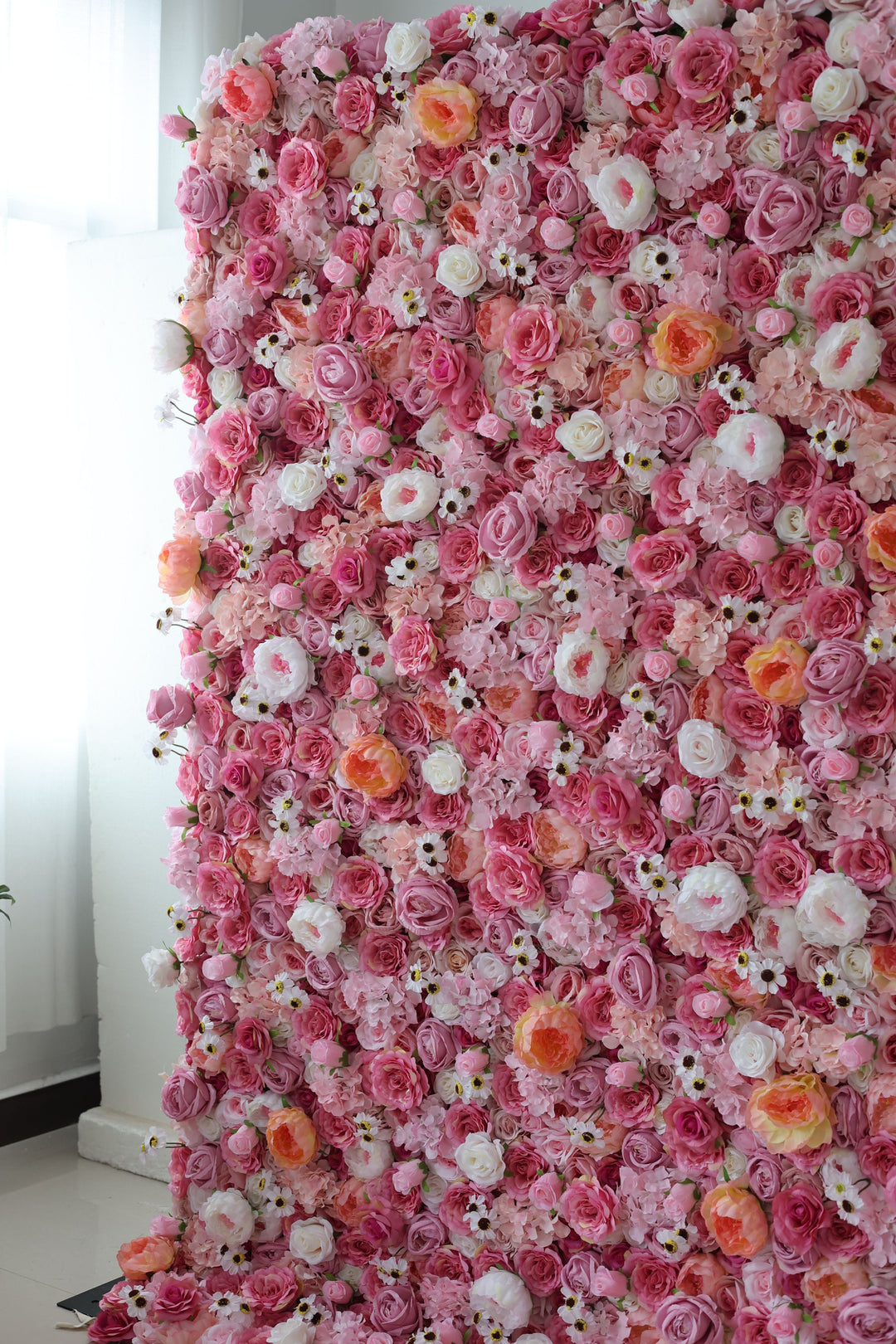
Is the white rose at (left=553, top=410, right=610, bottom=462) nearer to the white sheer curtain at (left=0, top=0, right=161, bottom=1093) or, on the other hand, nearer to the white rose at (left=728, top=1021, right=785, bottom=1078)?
the white rose at (left=728, top=1021, right=785, bottom=1078)

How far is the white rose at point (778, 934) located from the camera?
172 cm

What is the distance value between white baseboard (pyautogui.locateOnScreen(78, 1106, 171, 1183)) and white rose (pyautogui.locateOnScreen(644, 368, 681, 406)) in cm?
194

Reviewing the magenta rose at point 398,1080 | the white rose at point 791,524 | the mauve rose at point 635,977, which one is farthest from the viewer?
the magenta rose at point 398,1080

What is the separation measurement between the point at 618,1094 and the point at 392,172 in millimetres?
1490

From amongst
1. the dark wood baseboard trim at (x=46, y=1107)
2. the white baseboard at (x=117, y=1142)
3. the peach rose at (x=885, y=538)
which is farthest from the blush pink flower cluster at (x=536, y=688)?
the dark wood baseboard trim at (x=46, y=1107)

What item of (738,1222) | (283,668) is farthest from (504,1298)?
(283,668)

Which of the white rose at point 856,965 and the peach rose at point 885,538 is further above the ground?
the peach rose at point 885,538

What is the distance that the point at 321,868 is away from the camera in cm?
212

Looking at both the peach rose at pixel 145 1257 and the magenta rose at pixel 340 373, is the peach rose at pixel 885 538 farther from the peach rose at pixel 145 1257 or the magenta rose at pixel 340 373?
the peach rose at pixel 145 1257

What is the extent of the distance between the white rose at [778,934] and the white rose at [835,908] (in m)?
0.04

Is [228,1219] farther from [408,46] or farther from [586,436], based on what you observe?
[408,46]

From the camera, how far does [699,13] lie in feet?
5.52

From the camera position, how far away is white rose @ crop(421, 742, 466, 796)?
1.96m

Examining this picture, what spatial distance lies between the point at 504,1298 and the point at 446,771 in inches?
32.5
